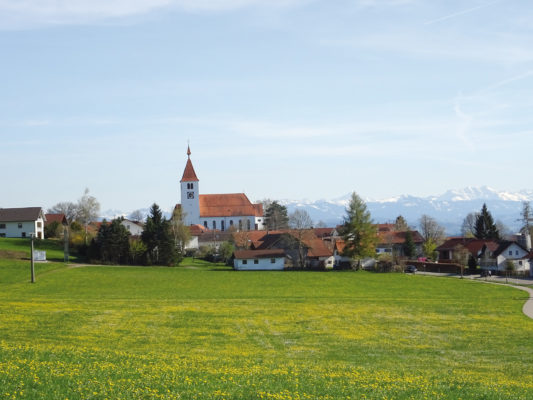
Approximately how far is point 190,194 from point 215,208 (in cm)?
959

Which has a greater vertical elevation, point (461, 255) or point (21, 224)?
point (21, 224)

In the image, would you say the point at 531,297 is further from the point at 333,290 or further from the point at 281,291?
the point at 281,291

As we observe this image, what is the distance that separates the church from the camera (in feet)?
539

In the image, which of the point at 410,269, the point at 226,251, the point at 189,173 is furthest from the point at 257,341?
the point at 189,173

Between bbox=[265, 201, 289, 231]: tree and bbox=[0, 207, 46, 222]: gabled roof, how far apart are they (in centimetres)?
8105

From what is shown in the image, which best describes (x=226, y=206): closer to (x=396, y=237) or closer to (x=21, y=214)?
(x=396, y=237)

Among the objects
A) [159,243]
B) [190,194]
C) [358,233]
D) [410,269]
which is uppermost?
[190,194]

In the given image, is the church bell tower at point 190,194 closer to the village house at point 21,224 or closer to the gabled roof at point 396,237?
the village house at point 21,224

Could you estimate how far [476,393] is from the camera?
17.4 m

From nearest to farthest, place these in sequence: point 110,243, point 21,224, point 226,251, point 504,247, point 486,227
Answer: point 110,243 → point 504,247 → point 21,224 → point 226,251 → point 486,227

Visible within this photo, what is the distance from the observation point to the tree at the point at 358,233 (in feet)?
308

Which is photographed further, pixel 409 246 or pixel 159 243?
pixel 409 246

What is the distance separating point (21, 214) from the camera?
349 ft

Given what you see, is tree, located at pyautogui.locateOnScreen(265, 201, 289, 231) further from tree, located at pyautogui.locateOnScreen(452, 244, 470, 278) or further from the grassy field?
the grassy field
